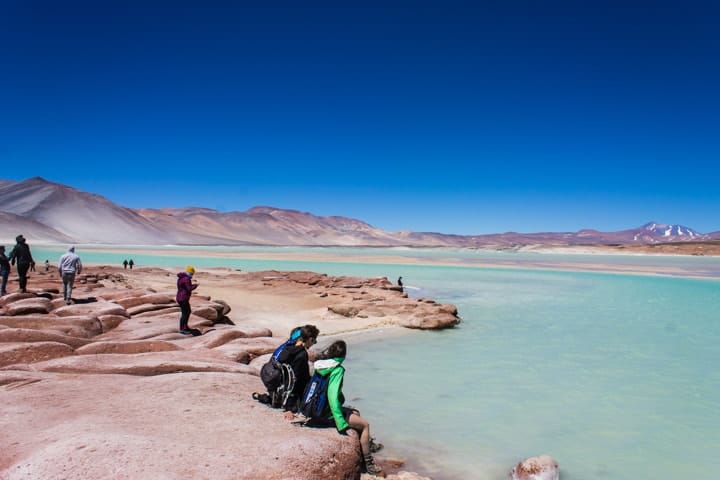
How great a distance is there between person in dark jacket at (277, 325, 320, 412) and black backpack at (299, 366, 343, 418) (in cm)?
22

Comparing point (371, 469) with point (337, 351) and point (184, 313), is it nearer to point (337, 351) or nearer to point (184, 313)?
point (337, 351)

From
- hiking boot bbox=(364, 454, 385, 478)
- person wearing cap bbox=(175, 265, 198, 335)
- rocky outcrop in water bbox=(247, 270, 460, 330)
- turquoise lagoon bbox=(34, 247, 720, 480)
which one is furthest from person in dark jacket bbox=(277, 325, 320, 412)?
rocky outcrop in water bbox=(247, 270, 460, 330)

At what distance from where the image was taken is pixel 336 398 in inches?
167

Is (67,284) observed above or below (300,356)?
above

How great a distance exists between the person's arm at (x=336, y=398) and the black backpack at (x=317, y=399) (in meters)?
0.05

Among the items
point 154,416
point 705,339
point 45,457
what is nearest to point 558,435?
point 154,416

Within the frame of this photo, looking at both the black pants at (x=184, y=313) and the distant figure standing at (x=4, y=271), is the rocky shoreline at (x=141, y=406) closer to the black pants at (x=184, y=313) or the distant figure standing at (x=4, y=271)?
the black pants at (x=184, y=313)

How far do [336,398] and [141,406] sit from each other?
1865mm

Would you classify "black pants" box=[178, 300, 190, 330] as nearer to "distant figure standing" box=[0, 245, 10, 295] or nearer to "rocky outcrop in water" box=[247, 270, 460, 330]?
"rocky outcrop in water" box=[247, 270, 460, 330]

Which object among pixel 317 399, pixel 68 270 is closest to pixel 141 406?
pixel 317 399

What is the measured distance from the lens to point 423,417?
662cm

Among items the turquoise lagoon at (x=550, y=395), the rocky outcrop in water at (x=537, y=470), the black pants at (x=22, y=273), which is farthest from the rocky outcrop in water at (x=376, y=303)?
the black pants at (x=22, y=273)

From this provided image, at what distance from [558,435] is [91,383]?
5.42 metres

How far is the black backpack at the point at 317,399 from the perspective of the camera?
430cm
